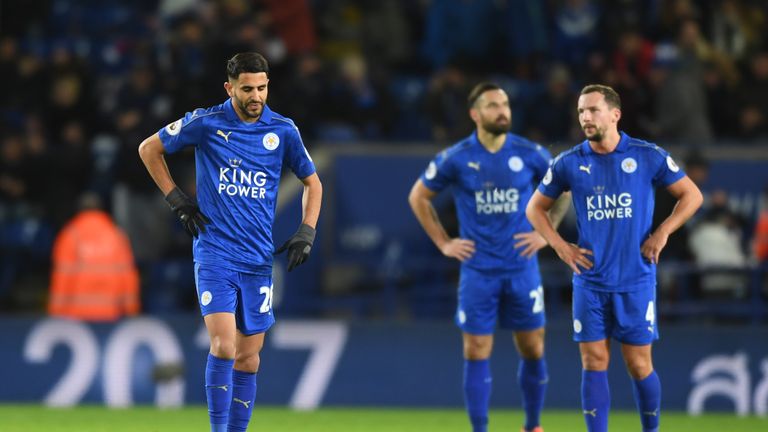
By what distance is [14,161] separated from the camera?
15.8 meters

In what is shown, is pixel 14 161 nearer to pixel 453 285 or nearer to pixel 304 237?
pixel 453 285

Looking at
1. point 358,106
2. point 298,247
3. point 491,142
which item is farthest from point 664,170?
point 358,106

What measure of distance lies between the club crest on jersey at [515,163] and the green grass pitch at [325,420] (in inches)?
87.3

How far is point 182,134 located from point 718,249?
6950 millimetres

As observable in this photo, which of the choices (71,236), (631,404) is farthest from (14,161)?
(631,404)

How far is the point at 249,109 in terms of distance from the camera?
8797 millimetres

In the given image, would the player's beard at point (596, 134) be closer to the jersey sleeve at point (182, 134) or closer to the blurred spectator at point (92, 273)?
the jersey sleeve at point (182, 134)

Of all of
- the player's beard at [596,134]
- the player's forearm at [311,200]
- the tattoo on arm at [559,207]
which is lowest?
the tattoo on arm at [559,207]

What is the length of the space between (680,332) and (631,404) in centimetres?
79

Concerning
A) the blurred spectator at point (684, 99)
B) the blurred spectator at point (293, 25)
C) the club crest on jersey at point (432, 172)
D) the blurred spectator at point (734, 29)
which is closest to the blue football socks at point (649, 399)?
the club crest on jersey at point (432, 172)

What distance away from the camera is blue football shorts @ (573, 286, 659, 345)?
357 inches

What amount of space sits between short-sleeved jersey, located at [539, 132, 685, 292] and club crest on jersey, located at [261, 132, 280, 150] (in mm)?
1844

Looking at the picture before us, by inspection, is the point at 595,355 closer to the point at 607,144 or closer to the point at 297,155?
the point at 607,144

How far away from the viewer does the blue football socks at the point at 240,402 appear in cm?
891
